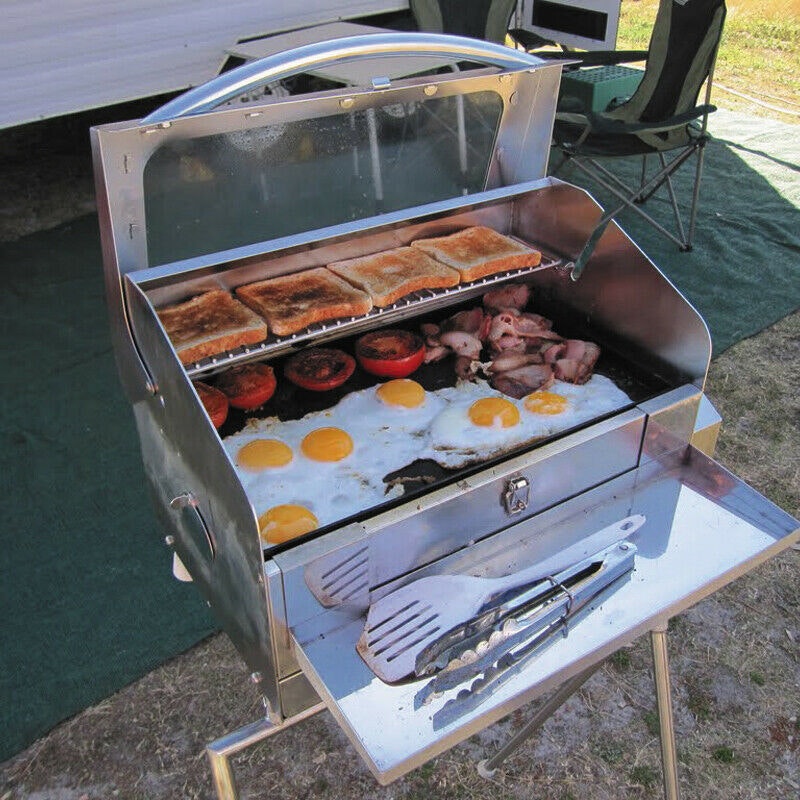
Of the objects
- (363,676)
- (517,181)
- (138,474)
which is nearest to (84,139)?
(138,474)

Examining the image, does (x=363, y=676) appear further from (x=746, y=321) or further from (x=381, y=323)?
(x=746, y=321)

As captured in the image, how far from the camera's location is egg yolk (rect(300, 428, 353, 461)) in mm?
1874

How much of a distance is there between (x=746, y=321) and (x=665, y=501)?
3.27 meters

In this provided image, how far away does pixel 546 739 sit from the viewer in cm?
255

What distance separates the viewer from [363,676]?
57.1 inches

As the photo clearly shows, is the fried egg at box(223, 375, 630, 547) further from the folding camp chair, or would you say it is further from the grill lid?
the folding camp chair

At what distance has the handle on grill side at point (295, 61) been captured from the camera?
163 centimetres

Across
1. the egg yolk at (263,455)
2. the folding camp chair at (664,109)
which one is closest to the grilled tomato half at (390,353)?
the egg yolk at (263,455)

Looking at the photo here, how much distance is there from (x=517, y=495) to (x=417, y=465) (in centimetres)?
26

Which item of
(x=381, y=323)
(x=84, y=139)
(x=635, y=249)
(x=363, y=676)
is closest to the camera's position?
(x=363, y=676)

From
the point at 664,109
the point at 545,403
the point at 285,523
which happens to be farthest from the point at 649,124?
the point at 285,523

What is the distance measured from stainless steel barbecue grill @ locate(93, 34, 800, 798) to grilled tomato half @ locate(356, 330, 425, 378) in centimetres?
6

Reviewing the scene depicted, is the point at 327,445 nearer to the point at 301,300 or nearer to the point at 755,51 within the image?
the point at 301,300

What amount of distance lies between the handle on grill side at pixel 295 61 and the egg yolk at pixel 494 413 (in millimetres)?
849
